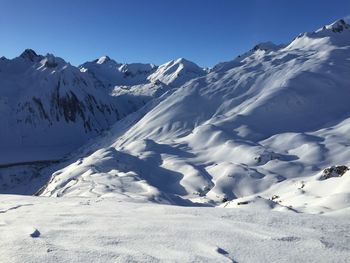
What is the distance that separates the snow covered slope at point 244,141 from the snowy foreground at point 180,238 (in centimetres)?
732

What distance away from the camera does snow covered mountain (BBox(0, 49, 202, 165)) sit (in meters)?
115

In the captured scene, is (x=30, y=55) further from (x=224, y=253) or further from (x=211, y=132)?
(x=224, y=253)

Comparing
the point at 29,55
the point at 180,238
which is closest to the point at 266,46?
the point at 29,55

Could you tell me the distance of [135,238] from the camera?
686cm

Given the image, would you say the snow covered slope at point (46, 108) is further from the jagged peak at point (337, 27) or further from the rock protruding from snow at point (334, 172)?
the rock protruding from snow at point (334, 172)

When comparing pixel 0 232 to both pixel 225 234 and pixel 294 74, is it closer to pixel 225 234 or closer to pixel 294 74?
pixel 225 234

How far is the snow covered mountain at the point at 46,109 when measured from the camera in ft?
378

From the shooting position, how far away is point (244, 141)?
5766 centimetres

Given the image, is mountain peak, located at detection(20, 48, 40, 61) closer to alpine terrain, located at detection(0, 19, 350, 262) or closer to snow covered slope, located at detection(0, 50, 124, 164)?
snow covered slope, located at detection(0, 50, 124, 164)

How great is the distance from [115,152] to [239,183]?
2293 centimetres

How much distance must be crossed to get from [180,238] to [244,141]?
51713mm

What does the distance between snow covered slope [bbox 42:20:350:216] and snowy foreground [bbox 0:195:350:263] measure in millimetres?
7321

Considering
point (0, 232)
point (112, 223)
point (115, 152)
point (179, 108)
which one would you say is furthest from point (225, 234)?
point (179, 108)

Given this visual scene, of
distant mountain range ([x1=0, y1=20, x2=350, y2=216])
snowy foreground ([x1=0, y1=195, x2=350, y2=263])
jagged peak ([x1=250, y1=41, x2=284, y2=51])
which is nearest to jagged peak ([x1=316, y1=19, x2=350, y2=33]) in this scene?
distant mountain range ([x1=0, y1=20, x2=350, y2=216])
